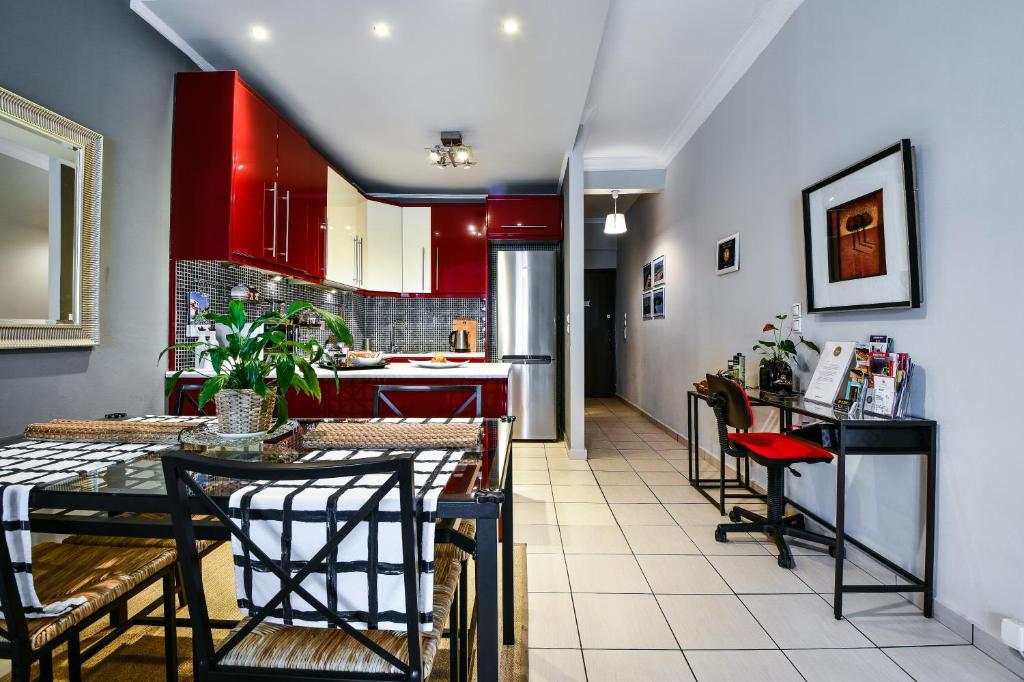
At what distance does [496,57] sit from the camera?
8.73 ft

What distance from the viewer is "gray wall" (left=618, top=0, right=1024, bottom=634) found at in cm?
156

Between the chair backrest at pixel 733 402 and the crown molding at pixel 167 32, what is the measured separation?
331cm

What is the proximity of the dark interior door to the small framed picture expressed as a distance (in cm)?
257

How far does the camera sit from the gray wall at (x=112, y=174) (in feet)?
5.98

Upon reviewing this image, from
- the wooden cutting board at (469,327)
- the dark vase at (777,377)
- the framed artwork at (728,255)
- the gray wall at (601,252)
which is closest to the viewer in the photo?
the dark vase at (777,377)

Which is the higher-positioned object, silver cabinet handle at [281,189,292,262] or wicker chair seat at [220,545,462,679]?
silver cabinet handle at [281,189,292,262]

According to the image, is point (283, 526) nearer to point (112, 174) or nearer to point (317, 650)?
point (317, 650)

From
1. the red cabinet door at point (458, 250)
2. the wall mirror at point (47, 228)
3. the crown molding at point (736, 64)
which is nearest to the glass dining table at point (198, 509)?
the wall mirror at point (47, 228)

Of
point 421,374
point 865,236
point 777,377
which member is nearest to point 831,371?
point 777,377

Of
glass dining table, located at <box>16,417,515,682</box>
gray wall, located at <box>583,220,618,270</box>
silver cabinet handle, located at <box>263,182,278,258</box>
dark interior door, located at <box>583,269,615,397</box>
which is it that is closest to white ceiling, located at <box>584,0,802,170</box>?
silver cabinet handle, located at <box>263,182,278,258</box>

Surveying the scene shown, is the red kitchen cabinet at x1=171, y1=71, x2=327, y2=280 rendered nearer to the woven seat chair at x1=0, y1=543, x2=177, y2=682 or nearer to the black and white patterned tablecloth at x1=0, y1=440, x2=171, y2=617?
the black and white patterned tablecloth at x1=0, y1=440, x2=171, y2=617

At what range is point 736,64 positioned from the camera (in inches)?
130

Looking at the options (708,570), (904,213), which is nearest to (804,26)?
(904,213)

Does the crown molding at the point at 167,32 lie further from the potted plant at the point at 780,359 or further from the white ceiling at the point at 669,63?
the potted plant at the point at 780,359
